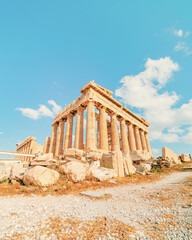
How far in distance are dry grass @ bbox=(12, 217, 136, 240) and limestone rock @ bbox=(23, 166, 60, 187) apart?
335cm

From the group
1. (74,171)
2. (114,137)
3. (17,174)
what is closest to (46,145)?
(114,137)

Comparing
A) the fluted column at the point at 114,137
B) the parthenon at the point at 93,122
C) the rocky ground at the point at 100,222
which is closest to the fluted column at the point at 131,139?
the parthenon at the point at 93,122

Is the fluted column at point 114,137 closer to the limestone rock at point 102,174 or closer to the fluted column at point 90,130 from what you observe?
the fluted column at point 90,130

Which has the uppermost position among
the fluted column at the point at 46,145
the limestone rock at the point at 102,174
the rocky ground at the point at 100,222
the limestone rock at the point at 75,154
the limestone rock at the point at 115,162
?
the fluted column at the point at 46,145

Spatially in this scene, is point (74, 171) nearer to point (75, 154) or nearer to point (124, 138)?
point (75, 154)

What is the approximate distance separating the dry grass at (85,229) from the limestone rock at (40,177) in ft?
11.0

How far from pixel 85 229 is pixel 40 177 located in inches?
161

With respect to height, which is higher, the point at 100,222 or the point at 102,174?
the point at 102,174

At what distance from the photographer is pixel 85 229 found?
1988 mm

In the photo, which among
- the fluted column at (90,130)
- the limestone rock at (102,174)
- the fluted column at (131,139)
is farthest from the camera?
the fluted column at (131,139)

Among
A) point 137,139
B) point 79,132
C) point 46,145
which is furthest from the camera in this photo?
point 137,139

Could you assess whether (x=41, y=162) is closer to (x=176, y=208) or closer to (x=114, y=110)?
(x=176, y=208)

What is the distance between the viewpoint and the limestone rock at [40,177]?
5237 millimetres

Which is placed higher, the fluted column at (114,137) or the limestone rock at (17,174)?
the fluted column at (114,137)
